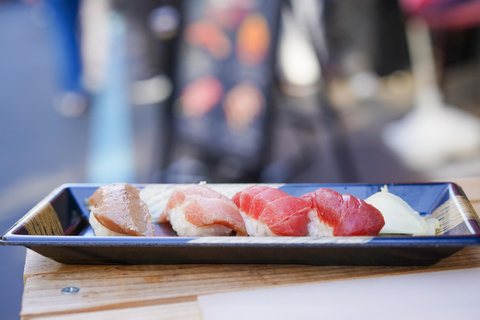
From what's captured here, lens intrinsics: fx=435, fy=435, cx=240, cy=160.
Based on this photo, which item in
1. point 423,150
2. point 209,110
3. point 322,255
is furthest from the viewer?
point 423,150

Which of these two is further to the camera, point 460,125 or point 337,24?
point 337,24

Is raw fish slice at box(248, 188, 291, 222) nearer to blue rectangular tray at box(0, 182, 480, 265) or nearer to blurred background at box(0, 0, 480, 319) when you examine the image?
blue rectangular tray at box(0, 182, 480, 265)

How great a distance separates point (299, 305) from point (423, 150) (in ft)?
11.6

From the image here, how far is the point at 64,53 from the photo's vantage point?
4715 mm

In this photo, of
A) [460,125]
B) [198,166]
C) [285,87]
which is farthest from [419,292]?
[460,125]

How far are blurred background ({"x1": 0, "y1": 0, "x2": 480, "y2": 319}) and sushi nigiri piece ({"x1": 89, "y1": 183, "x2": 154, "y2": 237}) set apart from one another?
1.46 m

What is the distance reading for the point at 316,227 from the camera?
116 centimetres

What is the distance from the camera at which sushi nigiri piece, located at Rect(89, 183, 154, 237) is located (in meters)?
1.12

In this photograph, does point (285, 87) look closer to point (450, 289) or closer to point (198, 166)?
point (198, 166)

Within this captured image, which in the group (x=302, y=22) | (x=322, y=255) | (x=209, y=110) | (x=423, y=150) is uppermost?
(x=302, y=22)

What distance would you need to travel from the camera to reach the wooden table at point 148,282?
936 millimetres

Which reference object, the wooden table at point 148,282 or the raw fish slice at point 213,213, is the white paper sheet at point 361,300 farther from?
the raw fish slice at point 213,213

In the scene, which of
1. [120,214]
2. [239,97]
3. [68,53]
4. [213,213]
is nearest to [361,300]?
[213,213]

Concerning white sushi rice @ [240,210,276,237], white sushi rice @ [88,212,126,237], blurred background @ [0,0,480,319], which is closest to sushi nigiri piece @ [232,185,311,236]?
white sushi rice @ [240,210,276,237]
